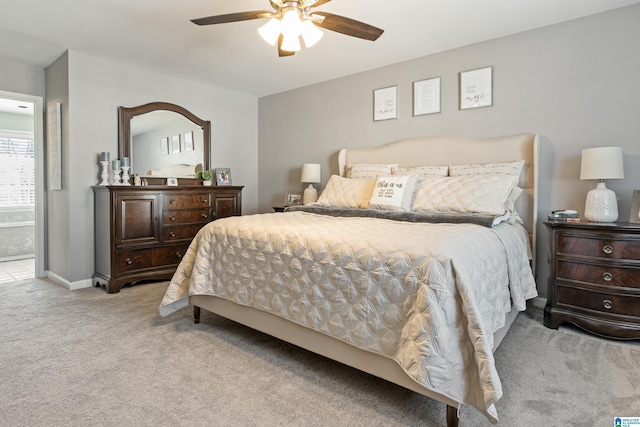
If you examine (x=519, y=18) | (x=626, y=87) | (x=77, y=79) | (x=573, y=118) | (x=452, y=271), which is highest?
(x=519, y=18)

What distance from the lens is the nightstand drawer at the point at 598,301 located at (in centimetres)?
226

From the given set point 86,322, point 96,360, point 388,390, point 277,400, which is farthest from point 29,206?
point 388,390

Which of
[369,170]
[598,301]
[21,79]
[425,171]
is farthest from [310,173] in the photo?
[21,79]

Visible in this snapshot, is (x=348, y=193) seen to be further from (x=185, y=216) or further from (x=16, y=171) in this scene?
(x=16, y=171)

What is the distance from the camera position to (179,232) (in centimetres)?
399

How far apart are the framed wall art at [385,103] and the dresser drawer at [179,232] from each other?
2425 millimetres

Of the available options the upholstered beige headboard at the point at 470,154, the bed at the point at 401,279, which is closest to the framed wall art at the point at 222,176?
the upholstered beige headboard at the point at 470,154

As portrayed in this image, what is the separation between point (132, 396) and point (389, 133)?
329 cm

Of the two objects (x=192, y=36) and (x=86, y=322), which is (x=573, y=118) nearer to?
(x=192, y=36)

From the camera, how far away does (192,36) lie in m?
3.18

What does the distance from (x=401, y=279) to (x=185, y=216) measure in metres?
3.15

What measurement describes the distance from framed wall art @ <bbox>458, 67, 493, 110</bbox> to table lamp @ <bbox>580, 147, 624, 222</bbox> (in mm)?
1044

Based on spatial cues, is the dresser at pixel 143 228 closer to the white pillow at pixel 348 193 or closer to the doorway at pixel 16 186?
the white pillow at pixel 348 193

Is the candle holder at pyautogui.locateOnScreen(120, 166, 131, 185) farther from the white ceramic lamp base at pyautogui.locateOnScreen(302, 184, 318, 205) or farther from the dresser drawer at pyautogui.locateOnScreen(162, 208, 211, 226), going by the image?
the white ceramic lamp base at pyautogui.locateOnScreen(302, 184, 318, 205)
